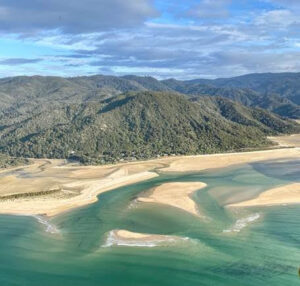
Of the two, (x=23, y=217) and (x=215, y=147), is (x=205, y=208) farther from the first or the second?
(x=215, y=147)

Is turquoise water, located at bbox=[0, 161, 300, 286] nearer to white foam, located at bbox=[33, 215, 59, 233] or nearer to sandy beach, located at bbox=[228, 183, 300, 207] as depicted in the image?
white foam, located at bbox=[33, 215, 59, 233]

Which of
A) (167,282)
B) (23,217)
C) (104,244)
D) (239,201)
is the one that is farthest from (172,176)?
(167,282)

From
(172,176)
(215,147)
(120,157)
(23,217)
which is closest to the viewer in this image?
(23,217)

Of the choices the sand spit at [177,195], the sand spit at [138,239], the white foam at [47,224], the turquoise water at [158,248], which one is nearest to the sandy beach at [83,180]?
the sand spit at [177,195]

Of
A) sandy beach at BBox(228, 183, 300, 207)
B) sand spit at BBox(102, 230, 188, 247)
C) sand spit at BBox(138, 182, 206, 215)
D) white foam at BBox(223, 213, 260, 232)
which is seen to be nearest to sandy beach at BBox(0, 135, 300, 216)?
sand spit at BBox(138, 182, 206, 215)

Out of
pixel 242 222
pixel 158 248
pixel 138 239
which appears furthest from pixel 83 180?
pixel 158 248

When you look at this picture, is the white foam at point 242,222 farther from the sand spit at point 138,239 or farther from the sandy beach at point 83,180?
the sandy beach at point 83,180
